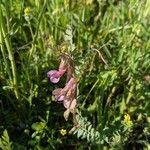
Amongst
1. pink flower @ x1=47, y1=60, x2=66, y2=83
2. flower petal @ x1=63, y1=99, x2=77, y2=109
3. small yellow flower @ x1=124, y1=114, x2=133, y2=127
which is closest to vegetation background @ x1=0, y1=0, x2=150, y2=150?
small yellow flower @ x1=124, y1=114, x2=133, y2=127

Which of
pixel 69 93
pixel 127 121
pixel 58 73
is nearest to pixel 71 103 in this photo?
pixel 69 93

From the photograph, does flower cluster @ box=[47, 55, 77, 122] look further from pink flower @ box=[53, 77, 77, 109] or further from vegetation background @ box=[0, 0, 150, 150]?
vegetation background @ box=[0, 0, 150, 150]

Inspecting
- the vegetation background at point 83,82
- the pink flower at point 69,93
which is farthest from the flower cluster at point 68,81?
the vegetation background at point 83,82

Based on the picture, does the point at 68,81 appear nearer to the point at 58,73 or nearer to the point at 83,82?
the point at 58,73

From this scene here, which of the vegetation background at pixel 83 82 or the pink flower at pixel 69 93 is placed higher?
the pink flower at pixel 69 93

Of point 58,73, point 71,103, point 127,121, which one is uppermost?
point 58,73

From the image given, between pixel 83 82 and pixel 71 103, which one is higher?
pixel 71 103

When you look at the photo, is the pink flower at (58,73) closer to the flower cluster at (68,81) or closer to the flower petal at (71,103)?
the flower cluster at (68,81)

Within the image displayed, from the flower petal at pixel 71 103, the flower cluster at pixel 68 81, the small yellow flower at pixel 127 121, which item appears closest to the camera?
the flower cluster at pixel 68 81
